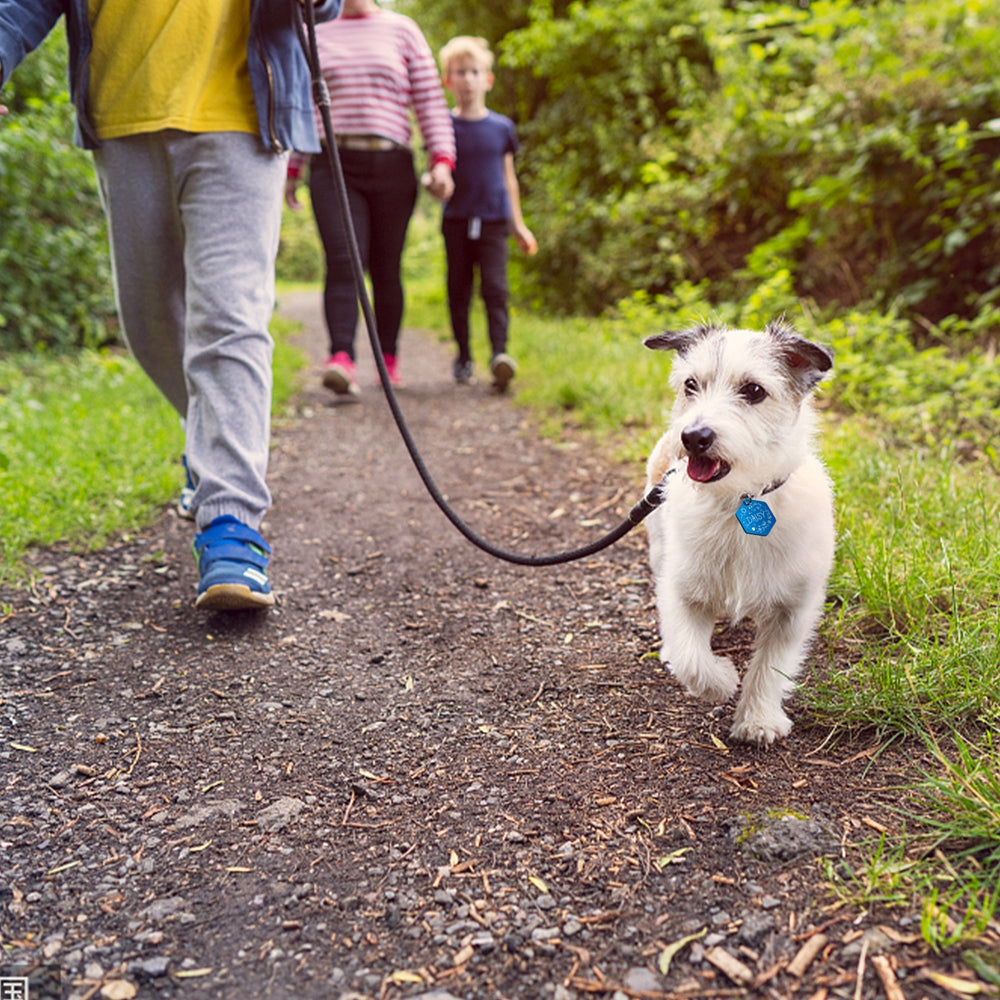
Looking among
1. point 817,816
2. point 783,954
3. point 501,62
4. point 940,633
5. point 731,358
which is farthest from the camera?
point 501,62

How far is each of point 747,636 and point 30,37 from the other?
10.1 feet

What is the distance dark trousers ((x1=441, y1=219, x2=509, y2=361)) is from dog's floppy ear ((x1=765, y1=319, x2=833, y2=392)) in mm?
4656

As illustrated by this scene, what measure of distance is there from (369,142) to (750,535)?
4.77 metres

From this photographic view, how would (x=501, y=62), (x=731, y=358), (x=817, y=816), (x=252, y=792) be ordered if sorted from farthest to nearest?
(x=501, y=62)
(x=731, y=358)
(x=252, y=792)
(x=817, y=816)

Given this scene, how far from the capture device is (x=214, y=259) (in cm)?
293

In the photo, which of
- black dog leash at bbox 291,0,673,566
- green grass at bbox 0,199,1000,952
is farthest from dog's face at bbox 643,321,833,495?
green grass at bbox 0,199,1000,952

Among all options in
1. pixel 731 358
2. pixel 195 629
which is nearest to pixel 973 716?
pixel 731 358

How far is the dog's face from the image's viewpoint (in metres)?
2.13

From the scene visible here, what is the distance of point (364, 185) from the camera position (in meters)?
6.03

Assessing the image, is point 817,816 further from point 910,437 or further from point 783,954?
point 910,437

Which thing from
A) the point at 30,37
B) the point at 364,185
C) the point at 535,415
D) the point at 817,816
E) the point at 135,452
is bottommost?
the point at 535,415

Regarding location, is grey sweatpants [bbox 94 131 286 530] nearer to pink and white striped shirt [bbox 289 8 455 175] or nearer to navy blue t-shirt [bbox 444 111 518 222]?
pink and white striped shirt [bbox 289 8 455 175]

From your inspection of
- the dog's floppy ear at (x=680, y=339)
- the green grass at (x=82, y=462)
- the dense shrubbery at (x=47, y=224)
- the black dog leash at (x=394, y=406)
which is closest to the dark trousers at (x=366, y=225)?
the green grass at (x=82, y=462)

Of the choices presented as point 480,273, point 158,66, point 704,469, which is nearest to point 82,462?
point 158,66
